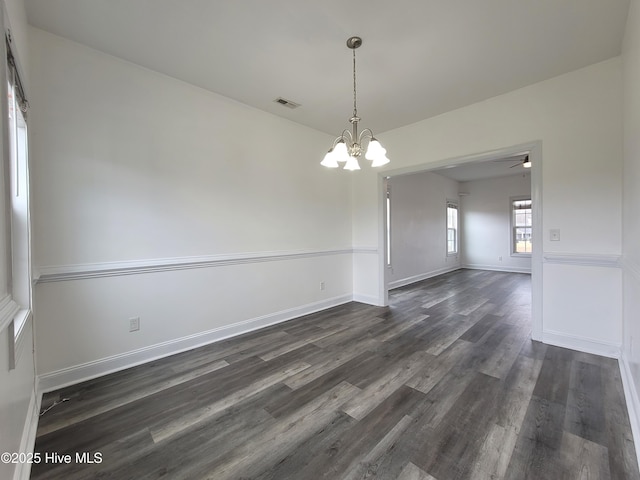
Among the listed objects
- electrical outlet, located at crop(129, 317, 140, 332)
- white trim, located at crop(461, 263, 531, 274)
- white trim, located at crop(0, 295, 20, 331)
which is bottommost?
white trim, located at crop(461, 263, 531, 274)

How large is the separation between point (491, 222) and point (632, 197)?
6799 millimetres

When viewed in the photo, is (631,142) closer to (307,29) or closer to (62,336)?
(307,29)

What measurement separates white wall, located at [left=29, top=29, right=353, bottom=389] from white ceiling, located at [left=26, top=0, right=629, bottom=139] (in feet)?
1.14

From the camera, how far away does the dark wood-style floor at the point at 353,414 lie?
4.86 ft

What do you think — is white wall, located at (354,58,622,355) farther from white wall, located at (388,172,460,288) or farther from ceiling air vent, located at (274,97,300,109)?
white wall, located at (388,172,460,288)

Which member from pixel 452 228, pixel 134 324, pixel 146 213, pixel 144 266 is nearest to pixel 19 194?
pixel 146 213

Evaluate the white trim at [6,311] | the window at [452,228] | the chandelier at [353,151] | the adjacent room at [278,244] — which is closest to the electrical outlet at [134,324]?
the adjacent room at [278,244]

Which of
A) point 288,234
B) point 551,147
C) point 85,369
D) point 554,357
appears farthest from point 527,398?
point 85,369

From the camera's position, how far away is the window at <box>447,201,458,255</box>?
815cm

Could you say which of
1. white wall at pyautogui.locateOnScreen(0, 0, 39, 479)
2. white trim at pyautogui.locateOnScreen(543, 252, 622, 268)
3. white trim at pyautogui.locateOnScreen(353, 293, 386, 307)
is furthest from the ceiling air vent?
white trim at pyautogui.locateOnScreen(543, 252, 622, 268)

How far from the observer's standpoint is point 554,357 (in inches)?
105

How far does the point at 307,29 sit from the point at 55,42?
204 cm

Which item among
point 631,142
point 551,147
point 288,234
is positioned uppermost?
point 551,147

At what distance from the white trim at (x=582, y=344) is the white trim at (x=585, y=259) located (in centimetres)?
75
